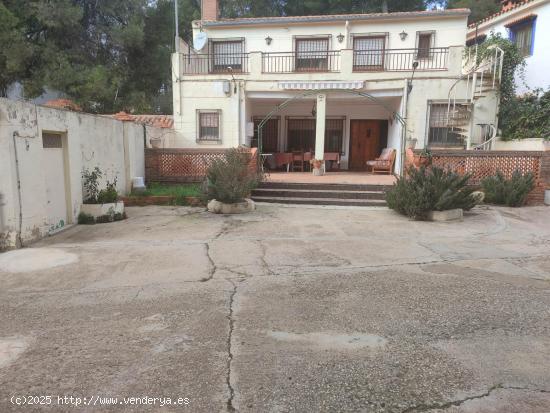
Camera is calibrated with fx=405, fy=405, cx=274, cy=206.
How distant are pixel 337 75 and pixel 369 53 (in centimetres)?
202

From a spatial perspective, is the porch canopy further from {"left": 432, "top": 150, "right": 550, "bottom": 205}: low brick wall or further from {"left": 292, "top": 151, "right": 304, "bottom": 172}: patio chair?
{"left": 432, "top": 150, "right": 550, "bottom": 205}: low brick wall

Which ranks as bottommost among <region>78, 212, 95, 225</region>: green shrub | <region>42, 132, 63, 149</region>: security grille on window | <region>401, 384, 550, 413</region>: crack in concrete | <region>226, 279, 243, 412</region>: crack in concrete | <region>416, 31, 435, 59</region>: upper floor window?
<region>226, 279, 243, 412</region>: crack in concrete

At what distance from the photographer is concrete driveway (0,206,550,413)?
2.66m

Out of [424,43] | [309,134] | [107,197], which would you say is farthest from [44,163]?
[424,43]

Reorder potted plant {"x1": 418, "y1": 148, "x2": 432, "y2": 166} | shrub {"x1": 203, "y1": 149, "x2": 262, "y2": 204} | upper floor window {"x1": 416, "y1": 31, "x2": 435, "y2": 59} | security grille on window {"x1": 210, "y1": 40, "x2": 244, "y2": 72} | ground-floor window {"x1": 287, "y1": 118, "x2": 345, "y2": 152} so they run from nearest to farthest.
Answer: shrub {"x1": 203, "y1": 149, "x2": 262, "y2": 204}
potted plant {"x1": 418, "y1": 148, "x2": 432, "y2": 166}
upper floor window {"x1": 416, "y1": 31, "x2": 435, "y2": 59}
security grille on window {"x1": 210, "y1": 40, "x2": 244, "y2": 72}
ground-floor window {"x1": 287, "y1": 118, "x2": 345, "y2": 152}

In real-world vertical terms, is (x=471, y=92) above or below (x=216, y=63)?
below

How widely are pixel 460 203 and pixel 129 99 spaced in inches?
639

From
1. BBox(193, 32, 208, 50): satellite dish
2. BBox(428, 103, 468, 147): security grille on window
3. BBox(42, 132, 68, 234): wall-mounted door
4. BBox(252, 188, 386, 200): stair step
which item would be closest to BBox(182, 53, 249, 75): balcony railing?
BBox(193, 32, 208, 50): satellite dish

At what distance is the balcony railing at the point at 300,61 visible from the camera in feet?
51.1

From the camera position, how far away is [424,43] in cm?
1523

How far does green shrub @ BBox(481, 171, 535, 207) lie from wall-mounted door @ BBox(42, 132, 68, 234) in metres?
10.4

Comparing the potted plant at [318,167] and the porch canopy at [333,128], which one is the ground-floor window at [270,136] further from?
the potted plant at [318,167]

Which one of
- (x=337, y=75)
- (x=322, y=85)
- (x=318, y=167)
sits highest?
(x=337, y=75)

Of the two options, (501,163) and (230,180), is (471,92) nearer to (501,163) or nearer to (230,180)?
(501,163)
